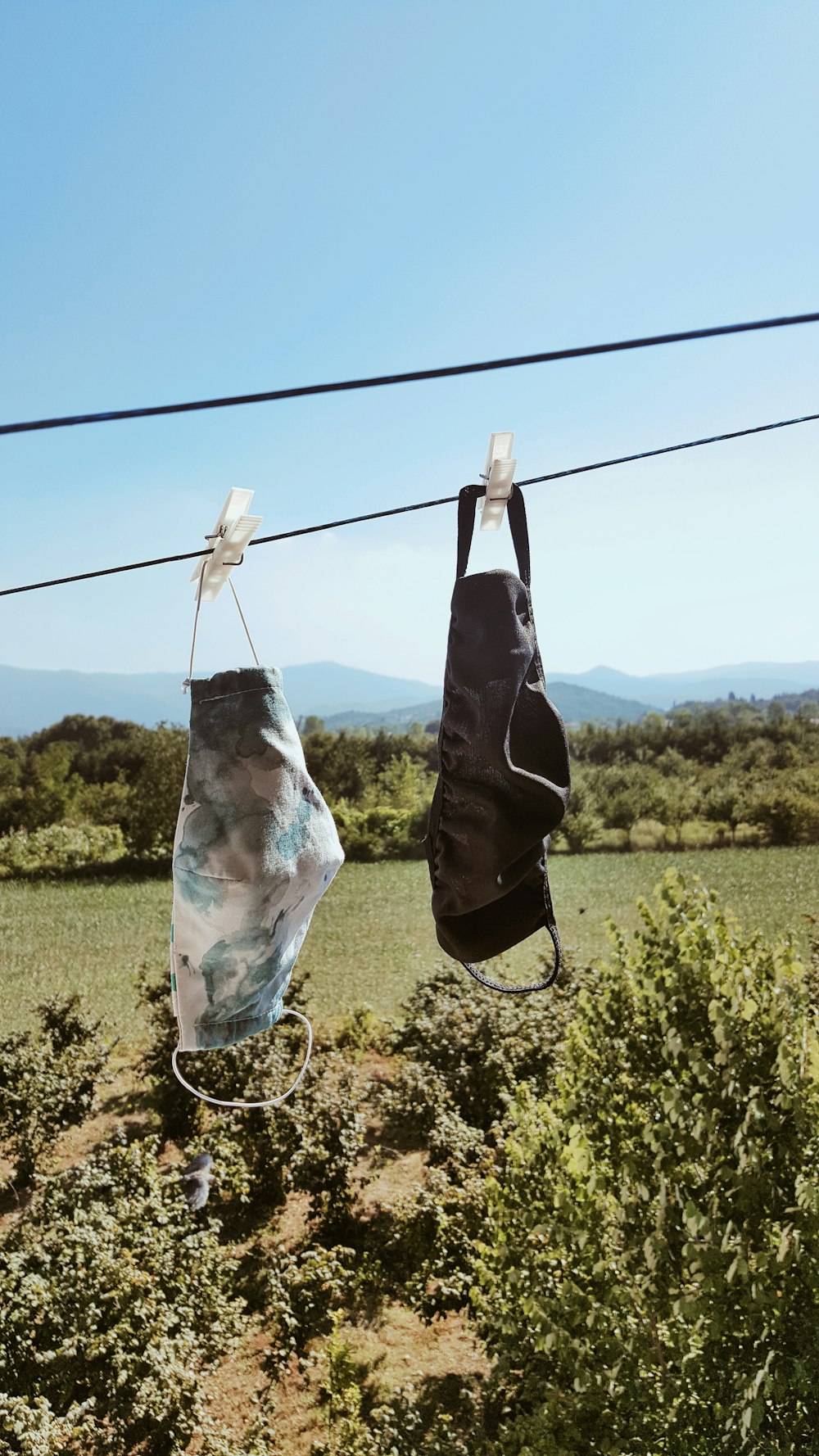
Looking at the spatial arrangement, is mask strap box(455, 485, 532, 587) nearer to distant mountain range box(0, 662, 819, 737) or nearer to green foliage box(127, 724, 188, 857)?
distant mountain range box(0, 662, 819, 737)

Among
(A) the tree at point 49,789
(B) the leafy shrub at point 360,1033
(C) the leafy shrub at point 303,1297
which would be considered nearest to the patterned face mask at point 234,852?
(C) the leafy shrub at point 303,1297

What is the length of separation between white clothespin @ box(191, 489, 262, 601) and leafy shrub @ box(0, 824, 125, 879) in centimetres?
878

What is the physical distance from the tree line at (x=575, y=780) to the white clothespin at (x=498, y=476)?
875 centimetres

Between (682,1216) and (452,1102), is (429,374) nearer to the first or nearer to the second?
(682,1216)

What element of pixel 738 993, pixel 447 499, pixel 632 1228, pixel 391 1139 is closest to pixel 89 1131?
pixel 391 1139

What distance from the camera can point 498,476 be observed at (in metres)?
1.19

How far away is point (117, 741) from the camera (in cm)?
984

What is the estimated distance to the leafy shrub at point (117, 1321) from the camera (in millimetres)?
3826

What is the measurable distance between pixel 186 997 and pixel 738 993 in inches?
89.1

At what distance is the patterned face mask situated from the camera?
1.33m

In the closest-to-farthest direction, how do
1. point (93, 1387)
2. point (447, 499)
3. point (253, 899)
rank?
point (447, 499) < point (253, 899) < point (93, 1387)

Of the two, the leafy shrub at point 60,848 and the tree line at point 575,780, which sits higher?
the tree line at point 575,780

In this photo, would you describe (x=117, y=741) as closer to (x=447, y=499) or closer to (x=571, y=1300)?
(x=571, y=1300)

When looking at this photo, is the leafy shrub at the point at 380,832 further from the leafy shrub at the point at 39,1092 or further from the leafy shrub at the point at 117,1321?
the leafy shrub at the point at 117,1321
